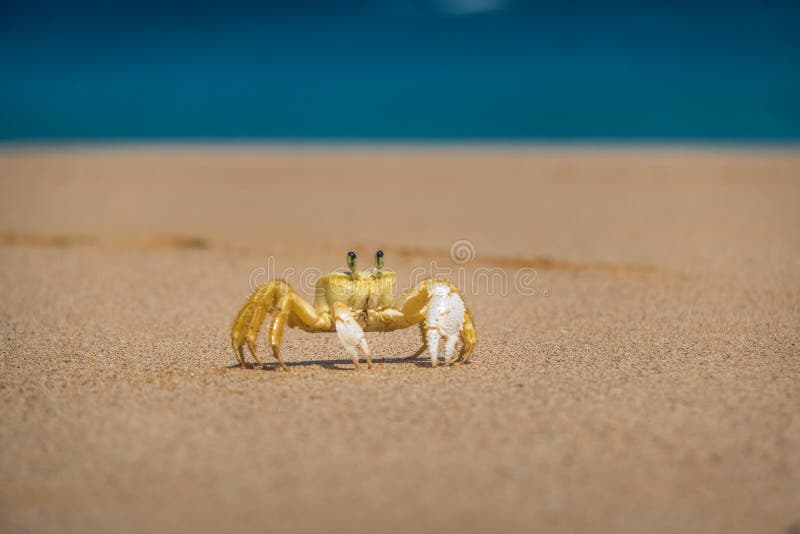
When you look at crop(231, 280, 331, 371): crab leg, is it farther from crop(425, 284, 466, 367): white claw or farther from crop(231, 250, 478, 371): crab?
crop(425, 284, 466, 367): white claw

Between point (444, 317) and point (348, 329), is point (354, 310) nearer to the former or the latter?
point (348, 329)

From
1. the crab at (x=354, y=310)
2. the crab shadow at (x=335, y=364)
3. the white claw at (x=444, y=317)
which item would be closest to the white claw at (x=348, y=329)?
the crab at (x=354, y=310)

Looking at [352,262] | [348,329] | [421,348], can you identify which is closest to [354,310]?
→ [348,329]

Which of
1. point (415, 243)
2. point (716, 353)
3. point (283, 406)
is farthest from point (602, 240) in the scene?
point (283, 406)

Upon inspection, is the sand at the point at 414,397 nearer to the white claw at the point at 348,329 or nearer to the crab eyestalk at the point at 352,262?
the white claw at the point at 348,329

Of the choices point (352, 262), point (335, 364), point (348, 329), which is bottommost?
point (335, 364)

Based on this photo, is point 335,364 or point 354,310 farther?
point 335,364
